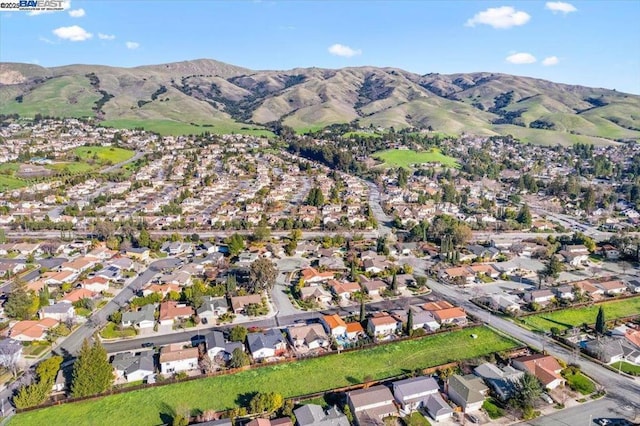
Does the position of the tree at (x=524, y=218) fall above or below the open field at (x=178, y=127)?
below

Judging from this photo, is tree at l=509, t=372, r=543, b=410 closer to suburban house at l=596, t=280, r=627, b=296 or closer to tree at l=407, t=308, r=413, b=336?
tree at l=407, t=308, r=413, b=336

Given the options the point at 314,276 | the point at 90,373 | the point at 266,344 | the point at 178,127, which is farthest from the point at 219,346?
the point at 178,127

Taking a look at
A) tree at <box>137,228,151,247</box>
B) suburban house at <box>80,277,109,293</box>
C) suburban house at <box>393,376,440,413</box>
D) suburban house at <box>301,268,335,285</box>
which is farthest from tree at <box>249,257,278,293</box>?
tree at <box>137,228,151,247</box>

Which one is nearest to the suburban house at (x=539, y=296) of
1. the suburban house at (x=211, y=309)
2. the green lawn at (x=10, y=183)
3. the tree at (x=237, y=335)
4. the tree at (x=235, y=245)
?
the tree at (x=237, y=335)

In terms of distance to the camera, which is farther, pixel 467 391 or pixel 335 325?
pixel 335 325

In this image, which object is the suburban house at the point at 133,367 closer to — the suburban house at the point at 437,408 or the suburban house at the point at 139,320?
the suburban house at the point at 139,320

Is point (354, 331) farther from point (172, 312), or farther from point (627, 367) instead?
point (627, 367)
